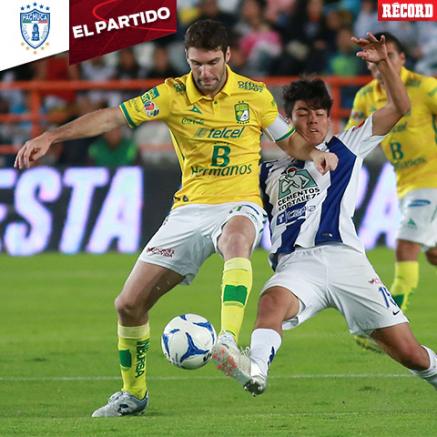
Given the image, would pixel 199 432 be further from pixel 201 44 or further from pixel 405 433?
pixel 201 44

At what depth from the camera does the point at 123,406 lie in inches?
326

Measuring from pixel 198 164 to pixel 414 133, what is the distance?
389 centimetres

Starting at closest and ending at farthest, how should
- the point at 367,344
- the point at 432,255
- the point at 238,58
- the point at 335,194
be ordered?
1. the point at 335,194
2. the point at 367,344
3. the point at 432,255
4. the point at 238,58

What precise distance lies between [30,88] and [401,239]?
8.65m

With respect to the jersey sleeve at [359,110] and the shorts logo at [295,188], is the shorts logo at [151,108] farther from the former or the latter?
the jersey sleeve at [359,110]

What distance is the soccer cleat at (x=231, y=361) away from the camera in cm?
697

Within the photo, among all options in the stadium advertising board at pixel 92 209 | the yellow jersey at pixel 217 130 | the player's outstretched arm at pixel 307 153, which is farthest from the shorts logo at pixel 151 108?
the stadium advertising board at pixel 92 209

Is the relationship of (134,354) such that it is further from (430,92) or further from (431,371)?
(430,92)

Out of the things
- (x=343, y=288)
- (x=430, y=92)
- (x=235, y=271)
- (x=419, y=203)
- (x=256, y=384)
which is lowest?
(x=256, y=384)

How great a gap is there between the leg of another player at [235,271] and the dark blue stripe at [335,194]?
410 millimetres

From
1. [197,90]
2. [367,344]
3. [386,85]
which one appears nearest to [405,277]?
[367,344]

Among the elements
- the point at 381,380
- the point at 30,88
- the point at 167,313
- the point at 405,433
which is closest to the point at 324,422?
the point at 405,433

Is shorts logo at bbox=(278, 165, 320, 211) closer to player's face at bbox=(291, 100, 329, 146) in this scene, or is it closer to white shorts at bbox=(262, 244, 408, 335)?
player's face at bbox=(291, 100, 329, 146)

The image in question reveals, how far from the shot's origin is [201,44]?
787cm
